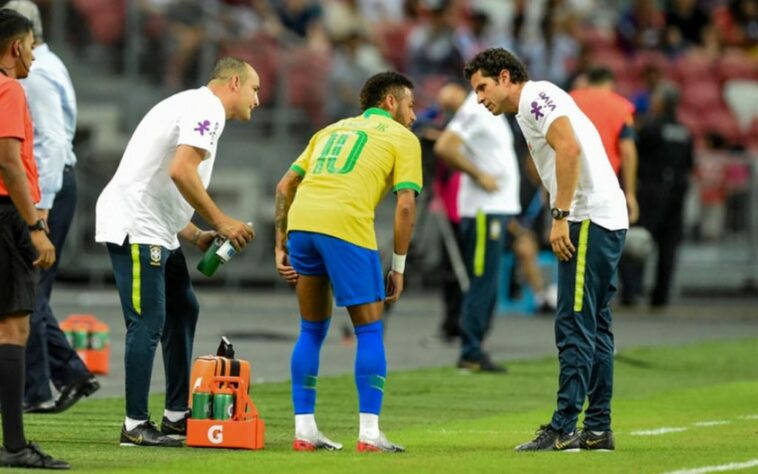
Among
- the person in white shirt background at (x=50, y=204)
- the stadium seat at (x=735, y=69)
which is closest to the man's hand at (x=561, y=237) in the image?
the person in white shirt background at (x=50, y=204)

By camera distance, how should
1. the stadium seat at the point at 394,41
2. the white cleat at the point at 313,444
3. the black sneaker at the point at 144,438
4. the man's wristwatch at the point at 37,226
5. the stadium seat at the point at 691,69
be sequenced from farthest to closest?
the stadium seat at the point at 691,69 < the stadium seat at the point at 394,41 < the black sneaker at the point at 144,438 < the white cleat at the point at 313,444 < the man's wristwatch at the point at 37,226

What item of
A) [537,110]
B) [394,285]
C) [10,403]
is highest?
[537,110]

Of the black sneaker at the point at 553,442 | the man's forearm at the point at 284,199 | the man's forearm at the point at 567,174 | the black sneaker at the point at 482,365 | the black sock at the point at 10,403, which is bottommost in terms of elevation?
the black sneaker at the point at 482,365

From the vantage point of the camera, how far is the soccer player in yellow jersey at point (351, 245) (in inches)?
382

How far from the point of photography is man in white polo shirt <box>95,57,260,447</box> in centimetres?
994

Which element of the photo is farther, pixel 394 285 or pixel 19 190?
pixel 394 285

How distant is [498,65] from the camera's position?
10.1 m

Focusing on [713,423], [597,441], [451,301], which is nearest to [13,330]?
[597,441]

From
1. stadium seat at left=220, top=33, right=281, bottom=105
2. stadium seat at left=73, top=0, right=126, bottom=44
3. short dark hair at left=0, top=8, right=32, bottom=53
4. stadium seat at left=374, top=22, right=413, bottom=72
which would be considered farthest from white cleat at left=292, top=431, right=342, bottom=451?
stadium seat at left=374, top=22, right=413, bottom=72

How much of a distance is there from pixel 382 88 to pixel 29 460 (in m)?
2.89

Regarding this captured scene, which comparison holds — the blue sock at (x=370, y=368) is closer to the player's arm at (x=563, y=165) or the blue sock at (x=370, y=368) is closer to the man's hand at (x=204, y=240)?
the player's arm at (x=563, y=165)

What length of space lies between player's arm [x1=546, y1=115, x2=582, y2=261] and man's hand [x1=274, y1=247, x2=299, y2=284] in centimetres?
144

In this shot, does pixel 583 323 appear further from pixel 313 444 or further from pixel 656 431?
pixel 313 444

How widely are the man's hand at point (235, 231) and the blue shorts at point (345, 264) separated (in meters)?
0.30
